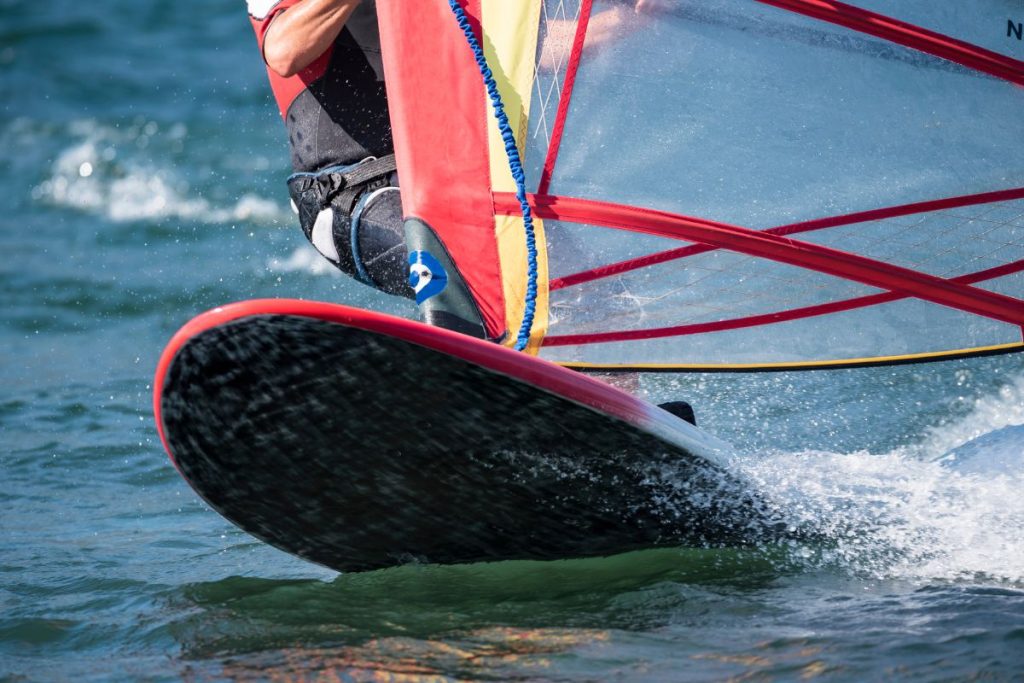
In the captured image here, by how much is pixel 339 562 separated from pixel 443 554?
9.7 inches

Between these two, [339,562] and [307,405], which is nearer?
[307,405]

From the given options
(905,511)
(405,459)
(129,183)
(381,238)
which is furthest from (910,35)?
(129,183)

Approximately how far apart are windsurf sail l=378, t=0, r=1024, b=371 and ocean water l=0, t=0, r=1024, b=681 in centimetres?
55

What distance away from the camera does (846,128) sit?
2816mm

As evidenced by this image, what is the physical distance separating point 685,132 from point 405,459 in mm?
1045

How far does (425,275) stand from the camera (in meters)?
2.72

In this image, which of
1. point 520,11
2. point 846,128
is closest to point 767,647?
point 846,128

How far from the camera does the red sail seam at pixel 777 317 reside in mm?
3076

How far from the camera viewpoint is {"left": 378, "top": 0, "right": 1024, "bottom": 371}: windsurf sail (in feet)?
8.86

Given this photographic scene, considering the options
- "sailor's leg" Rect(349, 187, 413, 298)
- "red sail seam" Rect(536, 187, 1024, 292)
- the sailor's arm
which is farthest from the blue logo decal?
the sailor's arm

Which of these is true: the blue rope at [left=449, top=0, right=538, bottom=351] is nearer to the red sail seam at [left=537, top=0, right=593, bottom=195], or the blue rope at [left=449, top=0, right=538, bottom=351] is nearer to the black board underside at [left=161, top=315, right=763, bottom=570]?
the red sail seam at [left=537, top=0, right=593, bottom=195]

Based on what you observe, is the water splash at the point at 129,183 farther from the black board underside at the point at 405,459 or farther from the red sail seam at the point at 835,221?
the black board underside at the point at 405,459

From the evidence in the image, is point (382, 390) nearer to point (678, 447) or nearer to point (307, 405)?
point (307, 405)

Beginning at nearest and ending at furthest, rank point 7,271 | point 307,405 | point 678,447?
1. point 307,405
2. point 678,447
3. point 7,271
